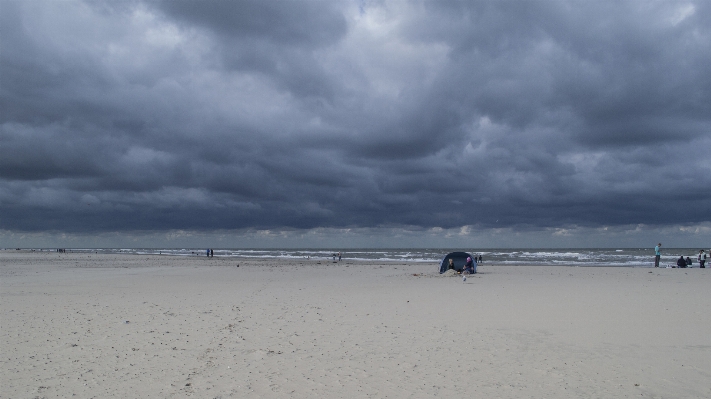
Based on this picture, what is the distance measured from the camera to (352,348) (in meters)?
8.80

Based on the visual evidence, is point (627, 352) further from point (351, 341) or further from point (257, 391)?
point (257, 391)

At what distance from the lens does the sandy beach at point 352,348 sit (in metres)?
6.59

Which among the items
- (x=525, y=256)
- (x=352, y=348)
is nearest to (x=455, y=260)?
(x=352, y=348)

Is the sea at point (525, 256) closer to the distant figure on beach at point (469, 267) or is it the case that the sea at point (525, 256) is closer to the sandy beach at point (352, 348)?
the distant figure on beach at point (469, 267)

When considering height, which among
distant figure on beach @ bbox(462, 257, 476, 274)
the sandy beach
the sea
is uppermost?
the sandy beach

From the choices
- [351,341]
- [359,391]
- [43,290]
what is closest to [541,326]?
[351,341]

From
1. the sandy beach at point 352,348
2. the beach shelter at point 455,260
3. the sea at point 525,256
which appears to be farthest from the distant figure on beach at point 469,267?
the sea at point 525,256

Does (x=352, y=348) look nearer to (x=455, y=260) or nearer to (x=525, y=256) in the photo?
(x=455, y=260)

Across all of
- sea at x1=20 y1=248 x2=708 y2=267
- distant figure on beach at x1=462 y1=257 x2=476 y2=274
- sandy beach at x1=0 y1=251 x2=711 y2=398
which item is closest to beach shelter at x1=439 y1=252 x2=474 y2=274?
distant figure on beach at x1=462 y1=257 x2=476 y2=274

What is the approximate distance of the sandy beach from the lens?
259 inches

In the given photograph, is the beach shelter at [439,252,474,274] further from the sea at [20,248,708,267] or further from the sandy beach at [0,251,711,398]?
the sea at [20,248,708,267]

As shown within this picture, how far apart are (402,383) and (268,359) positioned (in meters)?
2.76

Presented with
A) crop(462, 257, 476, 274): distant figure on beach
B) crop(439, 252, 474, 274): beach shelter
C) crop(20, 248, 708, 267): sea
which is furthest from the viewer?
crop(20, 248, 708, 267): sea

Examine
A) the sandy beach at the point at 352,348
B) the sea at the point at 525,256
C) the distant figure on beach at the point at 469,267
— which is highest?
the sandy beach at the point at 352,348
